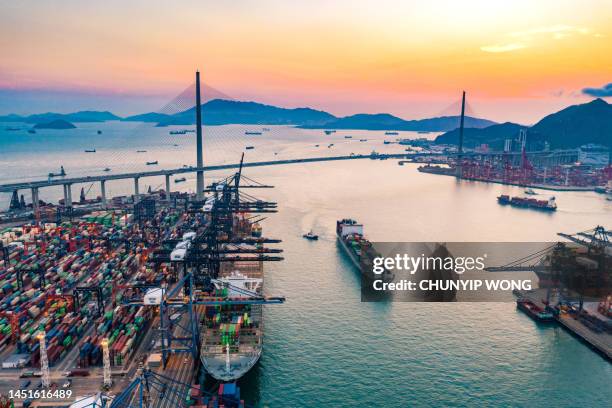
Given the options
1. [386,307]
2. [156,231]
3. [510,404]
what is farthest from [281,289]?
[156,231]

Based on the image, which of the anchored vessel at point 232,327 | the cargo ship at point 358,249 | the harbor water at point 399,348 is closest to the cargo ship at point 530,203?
the harbor water at point 399,348

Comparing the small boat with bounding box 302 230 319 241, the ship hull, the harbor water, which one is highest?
the small boat with bounding box 302 230 319 241

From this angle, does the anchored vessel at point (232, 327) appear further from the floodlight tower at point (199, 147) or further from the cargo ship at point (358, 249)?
the floodlight tower at point (199, 147)

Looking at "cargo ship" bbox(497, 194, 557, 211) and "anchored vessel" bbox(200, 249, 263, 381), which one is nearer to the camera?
"anchored vessel" bbox(200, 249, 263, 381)

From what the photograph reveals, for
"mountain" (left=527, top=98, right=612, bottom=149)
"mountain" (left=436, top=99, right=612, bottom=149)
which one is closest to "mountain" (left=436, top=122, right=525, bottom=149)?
"mountain" (left=436, top=99, right=612, bottom=149)

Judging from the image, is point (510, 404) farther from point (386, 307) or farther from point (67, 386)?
point (67, 386)

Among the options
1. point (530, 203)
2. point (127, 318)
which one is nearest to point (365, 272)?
point (127, 318)

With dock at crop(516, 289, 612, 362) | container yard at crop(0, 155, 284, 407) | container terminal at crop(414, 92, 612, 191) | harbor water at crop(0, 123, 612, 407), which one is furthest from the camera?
container terminal at crop(414, 92, 612, 191)

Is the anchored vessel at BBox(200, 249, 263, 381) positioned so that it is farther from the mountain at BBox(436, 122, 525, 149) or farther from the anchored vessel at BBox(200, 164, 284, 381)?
the mountain at BBox(436, 122, 525, 149)
